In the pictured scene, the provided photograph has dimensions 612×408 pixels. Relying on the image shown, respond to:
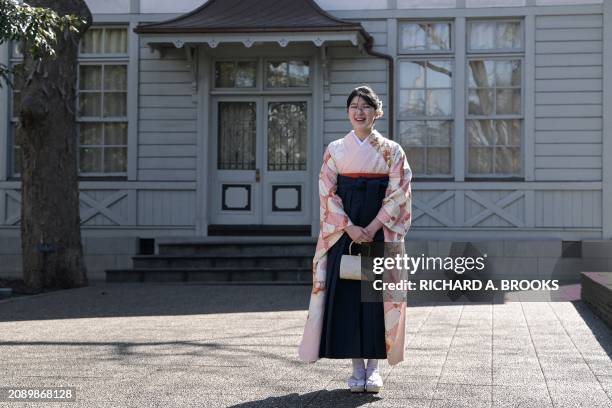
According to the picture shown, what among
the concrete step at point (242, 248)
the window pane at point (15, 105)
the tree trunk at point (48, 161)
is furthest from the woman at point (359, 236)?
the window pane at point (15, 105)

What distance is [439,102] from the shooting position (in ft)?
48.0

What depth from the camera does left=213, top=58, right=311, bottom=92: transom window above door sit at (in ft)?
48.3

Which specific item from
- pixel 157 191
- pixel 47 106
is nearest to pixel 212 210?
pixel 157 191

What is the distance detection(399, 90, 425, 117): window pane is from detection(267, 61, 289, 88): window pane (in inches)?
77.2

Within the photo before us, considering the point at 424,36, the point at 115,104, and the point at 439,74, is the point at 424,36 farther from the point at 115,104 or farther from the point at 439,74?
the point at 115,104

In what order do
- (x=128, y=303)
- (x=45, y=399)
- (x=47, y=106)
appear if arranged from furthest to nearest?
(x=47, y=106)
(x=128, y=303)
(x=45, y=399)

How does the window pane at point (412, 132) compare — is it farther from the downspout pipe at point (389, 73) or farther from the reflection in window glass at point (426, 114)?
the downspout pipe at point (389, 73)

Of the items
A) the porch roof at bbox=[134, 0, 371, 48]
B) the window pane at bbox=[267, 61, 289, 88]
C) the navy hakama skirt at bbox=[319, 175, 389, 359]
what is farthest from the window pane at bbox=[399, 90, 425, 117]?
the navy hakama skirt at bbox=[319, 175, 389, 359]

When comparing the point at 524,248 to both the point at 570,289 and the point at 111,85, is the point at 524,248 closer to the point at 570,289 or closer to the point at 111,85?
the point at 570,289

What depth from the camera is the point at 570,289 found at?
12.5 meters

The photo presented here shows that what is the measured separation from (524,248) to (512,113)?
2.16 metres

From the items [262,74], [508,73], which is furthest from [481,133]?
[262,74]

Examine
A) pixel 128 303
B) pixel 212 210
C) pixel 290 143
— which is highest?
pixel 290 143

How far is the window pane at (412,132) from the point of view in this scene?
48.0ft
